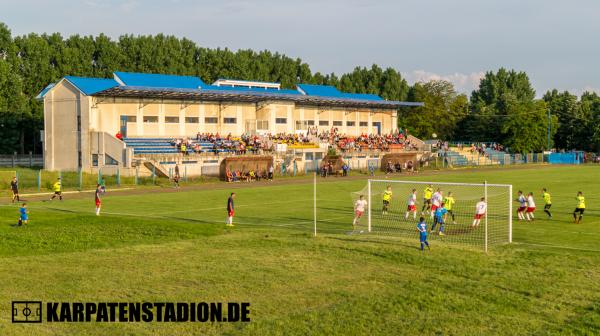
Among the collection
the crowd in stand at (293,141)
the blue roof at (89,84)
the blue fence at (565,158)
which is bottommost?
the blue fence at (565,158)

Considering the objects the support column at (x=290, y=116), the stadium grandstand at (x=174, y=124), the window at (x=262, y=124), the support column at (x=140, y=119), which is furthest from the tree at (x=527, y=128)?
the support column at (x=140, y=119)

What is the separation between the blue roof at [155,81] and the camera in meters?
69.6

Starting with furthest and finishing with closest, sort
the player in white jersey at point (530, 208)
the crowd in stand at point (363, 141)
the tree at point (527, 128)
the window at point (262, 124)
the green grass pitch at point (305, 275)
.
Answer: the tree at point (527, 128), the crowd in stand at point (363, 141), the window at point (262, 124), the player in white jersey at point (530, 208), the green grass pitch at point (305, 275)

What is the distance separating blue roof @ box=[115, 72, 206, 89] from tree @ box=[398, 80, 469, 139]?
48.1 metres

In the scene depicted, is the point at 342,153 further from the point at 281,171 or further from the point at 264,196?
the point at 264,196

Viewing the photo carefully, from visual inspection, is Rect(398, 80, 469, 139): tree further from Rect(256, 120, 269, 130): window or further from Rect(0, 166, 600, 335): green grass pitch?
Rect(0, 166, 600, 335): green grass pitch

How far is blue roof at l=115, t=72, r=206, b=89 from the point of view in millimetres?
69625

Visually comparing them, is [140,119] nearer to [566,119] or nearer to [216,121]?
[216,121]

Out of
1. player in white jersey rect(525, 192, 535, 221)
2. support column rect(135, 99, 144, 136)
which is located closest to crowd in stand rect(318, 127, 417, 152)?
support column rect(135, 99, 144, 136)

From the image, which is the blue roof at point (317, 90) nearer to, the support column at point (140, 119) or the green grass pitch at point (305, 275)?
the support column at point (140, 119)

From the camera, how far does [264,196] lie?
46.3m

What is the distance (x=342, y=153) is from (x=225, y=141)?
48.2ft

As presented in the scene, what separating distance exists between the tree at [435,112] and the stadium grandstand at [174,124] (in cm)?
2594

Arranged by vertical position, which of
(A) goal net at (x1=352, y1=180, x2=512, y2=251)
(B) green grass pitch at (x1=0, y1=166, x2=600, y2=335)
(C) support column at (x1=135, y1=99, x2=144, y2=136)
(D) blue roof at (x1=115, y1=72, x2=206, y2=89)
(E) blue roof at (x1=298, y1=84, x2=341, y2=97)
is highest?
(E) blue roof at (x1=298, y1=84, x2=341, y2=97)
